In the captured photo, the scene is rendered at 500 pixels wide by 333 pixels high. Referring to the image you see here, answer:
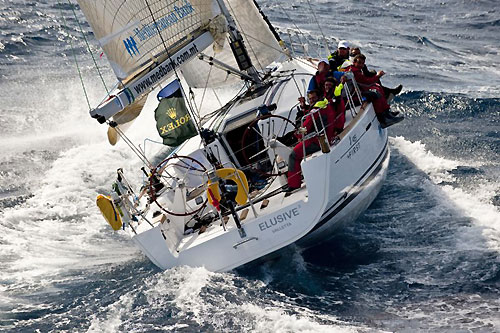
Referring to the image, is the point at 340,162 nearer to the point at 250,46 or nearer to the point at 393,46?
the point at 250,46

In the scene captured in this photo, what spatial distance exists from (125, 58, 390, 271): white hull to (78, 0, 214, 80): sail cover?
223cm

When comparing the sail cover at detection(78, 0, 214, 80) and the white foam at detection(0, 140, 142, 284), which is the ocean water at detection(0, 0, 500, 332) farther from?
the sail cover at detection(78, 0, 214, 80)

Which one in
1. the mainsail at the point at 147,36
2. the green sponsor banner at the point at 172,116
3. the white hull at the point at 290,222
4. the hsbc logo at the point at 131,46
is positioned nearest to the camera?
the white hull at the point at 290,222

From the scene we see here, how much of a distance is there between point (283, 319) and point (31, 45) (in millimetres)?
15283

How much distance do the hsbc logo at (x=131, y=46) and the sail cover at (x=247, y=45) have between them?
2.25m

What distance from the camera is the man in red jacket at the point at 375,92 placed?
30.0ft

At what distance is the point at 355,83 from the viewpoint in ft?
28.8

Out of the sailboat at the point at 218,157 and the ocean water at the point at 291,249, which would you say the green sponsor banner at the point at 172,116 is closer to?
the sailboat at the point at 218,157

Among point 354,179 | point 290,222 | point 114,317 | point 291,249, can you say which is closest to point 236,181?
point 290,222

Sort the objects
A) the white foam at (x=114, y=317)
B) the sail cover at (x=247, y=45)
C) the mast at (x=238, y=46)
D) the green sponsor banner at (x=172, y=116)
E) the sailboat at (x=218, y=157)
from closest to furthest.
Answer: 1. the white foam at (x=114, y=317)
2. the sailboat at (x=218, y=157)
3. the green sponsor banner at (x=172, y=116)
4. the mast at (x=238, y=46)
5. the sail cover at (x=247, y=45)

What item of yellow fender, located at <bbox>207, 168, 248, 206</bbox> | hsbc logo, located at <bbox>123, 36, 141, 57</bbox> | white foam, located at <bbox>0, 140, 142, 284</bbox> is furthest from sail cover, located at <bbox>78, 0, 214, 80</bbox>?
white foam, located at <bbox>0, 140, 142, 284</bbox>

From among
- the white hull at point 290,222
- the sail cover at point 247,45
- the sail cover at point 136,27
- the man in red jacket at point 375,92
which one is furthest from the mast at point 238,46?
the white hull at point 290,222

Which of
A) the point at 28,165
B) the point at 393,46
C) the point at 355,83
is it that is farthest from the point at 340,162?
the point at 393,46

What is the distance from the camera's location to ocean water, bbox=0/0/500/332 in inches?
265
